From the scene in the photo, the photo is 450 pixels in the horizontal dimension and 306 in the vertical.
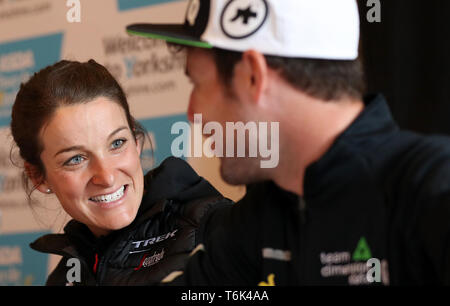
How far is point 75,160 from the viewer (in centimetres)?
137

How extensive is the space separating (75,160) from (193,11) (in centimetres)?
57

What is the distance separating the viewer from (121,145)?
4.56ft

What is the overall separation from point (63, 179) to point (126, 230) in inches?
7.4

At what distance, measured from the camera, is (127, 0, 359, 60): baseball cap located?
2.86 feet

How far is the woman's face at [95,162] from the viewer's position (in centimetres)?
135

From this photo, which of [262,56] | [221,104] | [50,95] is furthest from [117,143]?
[262,56]

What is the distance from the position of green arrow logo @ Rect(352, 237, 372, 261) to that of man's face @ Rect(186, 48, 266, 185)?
0.64 feet

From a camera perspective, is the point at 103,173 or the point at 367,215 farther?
the point at 103,173

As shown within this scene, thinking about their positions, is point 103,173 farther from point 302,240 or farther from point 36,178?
point 302,240

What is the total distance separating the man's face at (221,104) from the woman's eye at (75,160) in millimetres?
475

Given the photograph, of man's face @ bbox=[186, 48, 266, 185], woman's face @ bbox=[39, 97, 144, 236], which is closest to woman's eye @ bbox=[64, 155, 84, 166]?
woman's face @ bbox=[39, 97, 144, 236]
